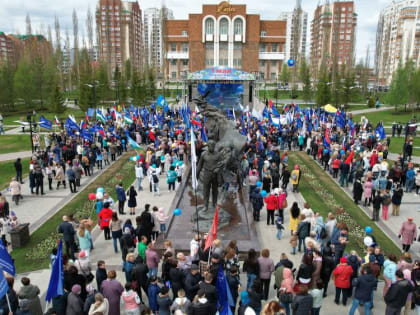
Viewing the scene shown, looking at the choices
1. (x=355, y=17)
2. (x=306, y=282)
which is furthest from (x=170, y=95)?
(x=355, y=17)

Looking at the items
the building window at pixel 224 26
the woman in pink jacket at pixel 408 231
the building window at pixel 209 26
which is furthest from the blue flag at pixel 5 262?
the building window at pixel 224 26

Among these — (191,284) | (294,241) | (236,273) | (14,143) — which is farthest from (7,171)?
(236,273)

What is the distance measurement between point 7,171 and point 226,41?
71.5 metres

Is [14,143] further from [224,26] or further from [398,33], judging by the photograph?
[398,33]

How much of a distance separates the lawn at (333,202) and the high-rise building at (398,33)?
81.7 metres

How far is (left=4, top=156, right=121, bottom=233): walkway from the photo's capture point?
13414 millimetres

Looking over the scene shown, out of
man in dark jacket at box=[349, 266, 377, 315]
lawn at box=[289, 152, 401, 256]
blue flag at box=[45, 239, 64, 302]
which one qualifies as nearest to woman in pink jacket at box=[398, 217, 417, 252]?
lawn at box=[289, 152, 401, 256]

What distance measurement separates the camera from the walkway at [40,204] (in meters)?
13.4

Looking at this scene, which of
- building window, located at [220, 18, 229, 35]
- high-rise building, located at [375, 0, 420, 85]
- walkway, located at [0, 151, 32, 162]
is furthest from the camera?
high-rise building, located at [375, 0, 420, 85]

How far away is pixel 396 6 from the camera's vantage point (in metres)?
116

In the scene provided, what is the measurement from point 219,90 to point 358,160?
141 ft

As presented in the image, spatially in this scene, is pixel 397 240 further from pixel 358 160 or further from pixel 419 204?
pixel 358 160

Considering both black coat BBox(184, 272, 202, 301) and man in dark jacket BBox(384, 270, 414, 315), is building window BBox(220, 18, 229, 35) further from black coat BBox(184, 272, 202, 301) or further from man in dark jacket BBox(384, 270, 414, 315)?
man in dark jacket BBox(384, 270, 414, 315)

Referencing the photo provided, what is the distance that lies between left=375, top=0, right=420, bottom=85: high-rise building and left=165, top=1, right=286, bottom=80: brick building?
88.6ft
